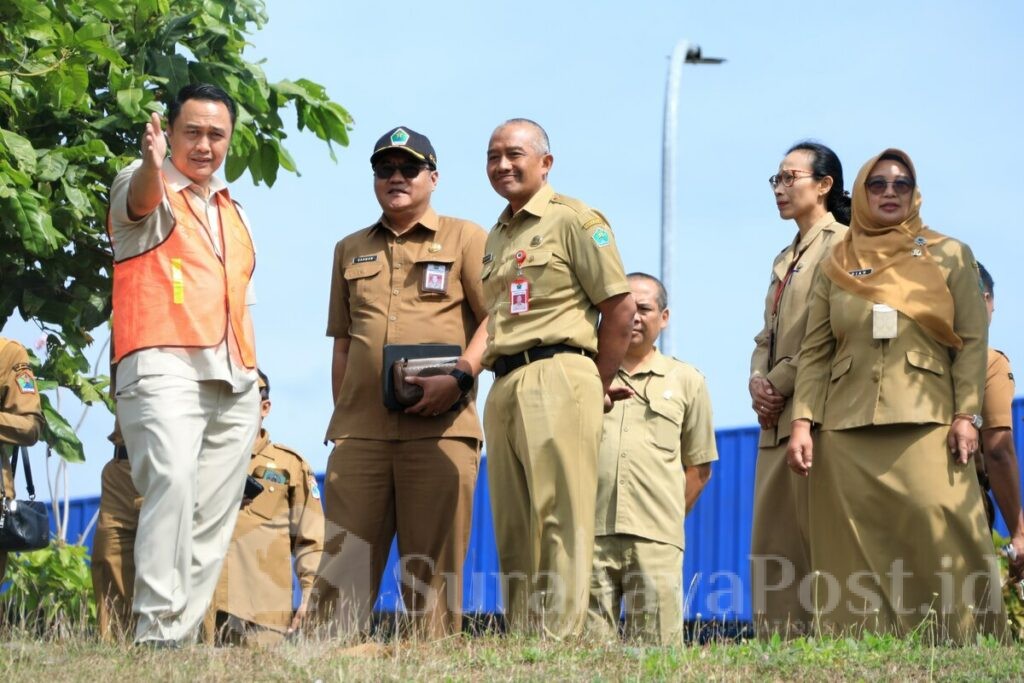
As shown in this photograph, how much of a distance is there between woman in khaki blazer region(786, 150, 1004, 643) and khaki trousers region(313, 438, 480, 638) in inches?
54.8

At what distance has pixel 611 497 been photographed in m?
7.51

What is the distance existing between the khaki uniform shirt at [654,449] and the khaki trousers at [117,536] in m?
2.25

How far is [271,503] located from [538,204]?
9.22 ft

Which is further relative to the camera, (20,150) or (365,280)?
(20,150)

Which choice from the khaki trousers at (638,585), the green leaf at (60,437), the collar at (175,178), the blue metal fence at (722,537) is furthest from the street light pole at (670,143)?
the collar at (175,178)

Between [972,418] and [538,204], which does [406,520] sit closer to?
[538,204]

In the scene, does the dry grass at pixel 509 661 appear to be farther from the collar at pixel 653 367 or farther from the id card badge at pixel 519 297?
the collar at pixel 653 367

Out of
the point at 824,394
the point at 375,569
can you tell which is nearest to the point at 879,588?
the point at 824,394

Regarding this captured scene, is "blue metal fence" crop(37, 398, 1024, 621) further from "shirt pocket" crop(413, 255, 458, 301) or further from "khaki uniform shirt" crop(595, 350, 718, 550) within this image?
"shirt pocket" crop(413, 255, 458, 301)

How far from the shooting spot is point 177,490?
5516 millimetres

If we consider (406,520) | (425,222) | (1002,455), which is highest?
(425,222)

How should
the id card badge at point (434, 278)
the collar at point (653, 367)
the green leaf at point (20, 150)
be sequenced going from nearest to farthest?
the id card badge at point (434, 278), the collar at point (653, 367), the green leaf at point (20, 150)

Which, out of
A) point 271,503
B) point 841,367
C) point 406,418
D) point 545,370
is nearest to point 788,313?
point 841,367

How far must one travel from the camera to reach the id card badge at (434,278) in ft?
22.3
